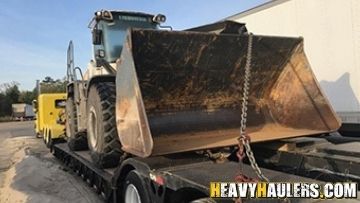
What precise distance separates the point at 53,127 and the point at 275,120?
9.87 m

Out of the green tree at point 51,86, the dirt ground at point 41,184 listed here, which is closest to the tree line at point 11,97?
the green tree at point 51,86

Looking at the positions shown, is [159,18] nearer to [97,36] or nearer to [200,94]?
[97,36]

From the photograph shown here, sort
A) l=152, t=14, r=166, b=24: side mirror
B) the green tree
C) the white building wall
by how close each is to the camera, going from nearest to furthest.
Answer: the white building wall, l=152, t=14, r=166, b=24: side mirror, the green tree

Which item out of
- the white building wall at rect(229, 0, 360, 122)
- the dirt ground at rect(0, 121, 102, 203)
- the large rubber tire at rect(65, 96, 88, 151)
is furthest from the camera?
the large rubber tire at rect(65, 96, 88, 151)

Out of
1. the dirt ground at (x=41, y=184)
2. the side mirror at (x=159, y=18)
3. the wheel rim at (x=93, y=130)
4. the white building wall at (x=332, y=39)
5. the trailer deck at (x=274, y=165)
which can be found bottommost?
the dirt ground at (x=41, y=184)

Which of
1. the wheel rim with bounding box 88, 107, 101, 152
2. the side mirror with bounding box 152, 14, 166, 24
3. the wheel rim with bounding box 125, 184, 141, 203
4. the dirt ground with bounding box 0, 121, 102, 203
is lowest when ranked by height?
the dirt ground with bounding box 0, 121, 102, 203

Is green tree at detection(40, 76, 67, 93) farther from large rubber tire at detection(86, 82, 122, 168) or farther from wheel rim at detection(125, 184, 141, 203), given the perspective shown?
wheel rim at detection(125, 184, 141, 203)

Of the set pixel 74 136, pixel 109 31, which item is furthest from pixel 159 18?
pixel 74 136

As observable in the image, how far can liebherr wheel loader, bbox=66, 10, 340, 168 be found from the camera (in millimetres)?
4512

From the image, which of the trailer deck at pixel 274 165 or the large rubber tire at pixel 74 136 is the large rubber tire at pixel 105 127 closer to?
the trailer deck at pixel 274 165

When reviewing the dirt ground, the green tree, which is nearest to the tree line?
the green tree

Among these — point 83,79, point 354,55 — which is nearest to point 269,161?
point 354,55

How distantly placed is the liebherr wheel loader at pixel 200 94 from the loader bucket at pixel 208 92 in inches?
0.4

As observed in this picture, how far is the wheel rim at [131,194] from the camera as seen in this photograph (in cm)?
461
